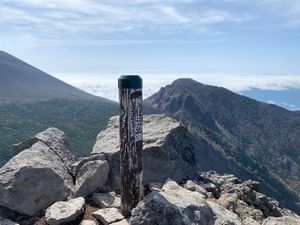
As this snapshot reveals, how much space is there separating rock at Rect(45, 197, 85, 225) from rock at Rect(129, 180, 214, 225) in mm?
3410

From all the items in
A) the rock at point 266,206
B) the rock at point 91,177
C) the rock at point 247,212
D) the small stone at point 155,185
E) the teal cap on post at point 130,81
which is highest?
the teal cap on post at point 130,81

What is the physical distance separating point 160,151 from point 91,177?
13.6 ft

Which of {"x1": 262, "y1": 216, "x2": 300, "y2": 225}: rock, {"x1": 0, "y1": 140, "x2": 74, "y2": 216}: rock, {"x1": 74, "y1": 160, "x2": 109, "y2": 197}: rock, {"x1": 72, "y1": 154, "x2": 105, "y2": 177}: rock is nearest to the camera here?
{"x1": 262, "y1": 216, "x2": 300, "y2": 225}: rock

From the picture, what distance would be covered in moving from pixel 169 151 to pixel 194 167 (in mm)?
2443

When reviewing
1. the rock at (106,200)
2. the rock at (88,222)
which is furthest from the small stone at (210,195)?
the rock at (88,222)

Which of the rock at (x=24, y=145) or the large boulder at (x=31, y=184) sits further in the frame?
the rock at (x=24, y=145)

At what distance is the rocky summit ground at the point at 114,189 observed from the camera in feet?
50.3

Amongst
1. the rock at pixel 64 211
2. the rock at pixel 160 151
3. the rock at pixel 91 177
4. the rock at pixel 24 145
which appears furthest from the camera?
the rock at pixel 24 145

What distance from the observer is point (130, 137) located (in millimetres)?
16062

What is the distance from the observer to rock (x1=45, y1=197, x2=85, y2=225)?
16.3 meters

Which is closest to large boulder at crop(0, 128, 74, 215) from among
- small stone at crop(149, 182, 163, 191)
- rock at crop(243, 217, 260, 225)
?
small stone at crop(149, 182, 163, 191)

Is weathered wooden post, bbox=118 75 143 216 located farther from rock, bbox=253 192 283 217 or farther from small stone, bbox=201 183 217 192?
rock, bbox=253 192 283 217

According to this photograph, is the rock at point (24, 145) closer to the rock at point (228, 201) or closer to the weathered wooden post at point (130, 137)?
the weathered wooden post at point (130, 137)

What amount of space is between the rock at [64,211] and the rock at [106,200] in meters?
0.80
